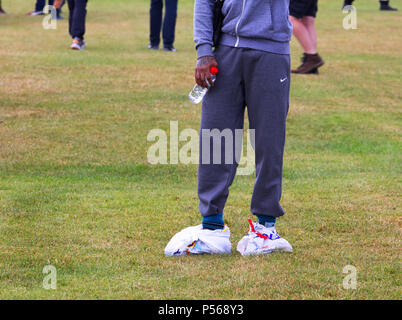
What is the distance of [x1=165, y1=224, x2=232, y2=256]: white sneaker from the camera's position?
421cm

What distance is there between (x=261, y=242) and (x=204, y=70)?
108 centimetres

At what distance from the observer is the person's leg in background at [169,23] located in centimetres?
1200

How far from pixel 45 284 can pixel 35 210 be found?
62.2 inches

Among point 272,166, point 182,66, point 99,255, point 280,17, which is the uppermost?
point 280,17

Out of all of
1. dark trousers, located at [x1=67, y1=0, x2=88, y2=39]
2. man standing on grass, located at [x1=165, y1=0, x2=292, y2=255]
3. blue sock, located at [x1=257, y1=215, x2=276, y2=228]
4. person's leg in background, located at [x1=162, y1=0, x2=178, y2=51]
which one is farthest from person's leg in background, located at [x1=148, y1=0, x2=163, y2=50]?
blue sock, located at [x1=257, y1=215, x2=276, y2=228]

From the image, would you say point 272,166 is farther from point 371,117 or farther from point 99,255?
point 371,117

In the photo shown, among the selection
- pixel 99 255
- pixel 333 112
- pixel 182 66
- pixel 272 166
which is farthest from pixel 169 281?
pixel 182 66

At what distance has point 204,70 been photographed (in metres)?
4.06

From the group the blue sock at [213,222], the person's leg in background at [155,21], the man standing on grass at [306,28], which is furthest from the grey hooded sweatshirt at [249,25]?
the person's leg in background at [155,21]

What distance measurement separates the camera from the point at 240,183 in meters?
6.29

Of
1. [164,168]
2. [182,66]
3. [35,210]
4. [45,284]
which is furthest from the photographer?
[182,66]

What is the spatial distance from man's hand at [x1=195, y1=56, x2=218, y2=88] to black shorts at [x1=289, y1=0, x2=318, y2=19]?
6.56 metres

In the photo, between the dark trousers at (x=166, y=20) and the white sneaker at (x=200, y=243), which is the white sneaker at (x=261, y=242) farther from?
the dark trousers at (x=166, y=20)

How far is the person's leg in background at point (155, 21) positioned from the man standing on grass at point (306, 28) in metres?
2.63
